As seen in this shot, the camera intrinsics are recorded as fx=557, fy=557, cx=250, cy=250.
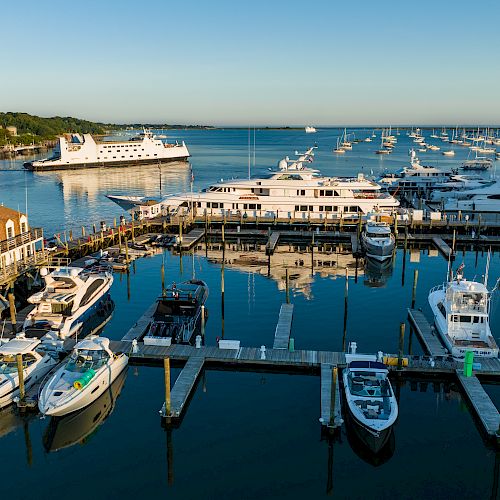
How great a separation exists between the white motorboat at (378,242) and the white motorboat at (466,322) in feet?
57.9

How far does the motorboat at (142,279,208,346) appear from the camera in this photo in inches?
1148

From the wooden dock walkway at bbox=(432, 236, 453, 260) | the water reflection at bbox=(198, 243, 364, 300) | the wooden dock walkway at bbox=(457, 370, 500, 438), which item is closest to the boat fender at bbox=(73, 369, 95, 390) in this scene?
the wooden dock walkway at bbox=(457, 370, 500, 438)

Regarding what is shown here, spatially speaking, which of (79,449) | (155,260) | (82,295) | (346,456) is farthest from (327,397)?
(155,260)

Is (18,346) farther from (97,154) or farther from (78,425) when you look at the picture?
(97,154)

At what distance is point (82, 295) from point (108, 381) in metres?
9.39

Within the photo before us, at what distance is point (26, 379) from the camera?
2333 centimetres

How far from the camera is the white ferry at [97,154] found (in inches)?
5281

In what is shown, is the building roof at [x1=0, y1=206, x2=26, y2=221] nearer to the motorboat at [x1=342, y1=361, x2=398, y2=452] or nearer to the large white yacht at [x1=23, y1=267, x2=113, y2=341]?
the large white yacht at [x1=23, y1=267, x2=113, y2=341]

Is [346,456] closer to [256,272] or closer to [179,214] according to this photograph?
[256,272]

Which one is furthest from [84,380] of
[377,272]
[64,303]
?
[377,272]

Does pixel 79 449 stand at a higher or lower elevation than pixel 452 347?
lower

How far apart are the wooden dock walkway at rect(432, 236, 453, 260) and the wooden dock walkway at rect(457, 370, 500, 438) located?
2606cm

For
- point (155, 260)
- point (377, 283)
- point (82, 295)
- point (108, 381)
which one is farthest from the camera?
point (155, 260)

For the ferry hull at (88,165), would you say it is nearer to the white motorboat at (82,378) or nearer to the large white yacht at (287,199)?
the large white yacht at (287,199)
